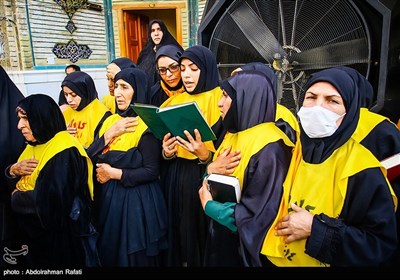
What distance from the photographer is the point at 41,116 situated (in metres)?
1.66

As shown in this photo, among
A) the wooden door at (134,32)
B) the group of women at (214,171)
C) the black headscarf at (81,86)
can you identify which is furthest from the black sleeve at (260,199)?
the wooden door at (134,32)

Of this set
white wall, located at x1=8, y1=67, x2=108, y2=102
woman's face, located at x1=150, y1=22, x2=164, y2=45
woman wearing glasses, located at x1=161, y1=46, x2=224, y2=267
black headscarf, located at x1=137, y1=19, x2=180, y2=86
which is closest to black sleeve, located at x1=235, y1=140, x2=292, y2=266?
woman wearing glasses, located at x1=161, y1=46, x2=224, y2=267

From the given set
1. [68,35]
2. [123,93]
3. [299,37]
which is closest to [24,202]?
[123,93]

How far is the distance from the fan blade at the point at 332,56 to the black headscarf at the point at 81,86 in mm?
1516

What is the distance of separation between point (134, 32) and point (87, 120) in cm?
558

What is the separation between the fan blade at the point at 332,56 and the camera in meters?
2.02

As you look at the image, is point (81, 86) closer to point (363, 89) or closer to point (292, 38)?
point (292, 38)

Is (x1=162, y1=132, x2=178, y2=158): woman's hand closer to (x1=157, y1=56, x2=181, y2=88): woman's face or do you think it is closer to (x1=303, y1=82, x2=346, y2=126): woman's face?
(x1=157, y1=56, x2=181, y2=88): woman's face

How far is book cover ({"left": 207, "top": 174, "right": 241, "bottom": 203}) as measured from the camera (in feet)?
4.05

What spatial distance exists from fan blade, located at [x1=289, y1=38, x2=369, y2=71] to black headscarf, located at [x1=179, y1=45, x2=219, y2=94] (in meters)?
0.66

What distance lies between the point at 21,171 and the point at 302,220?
56.3 inches

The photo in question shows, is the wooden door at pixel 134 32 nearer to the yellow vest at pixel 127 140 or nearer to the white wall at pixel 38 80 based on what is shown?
the white wall at pixel 38 80

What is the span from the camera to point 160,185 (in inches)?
77.9

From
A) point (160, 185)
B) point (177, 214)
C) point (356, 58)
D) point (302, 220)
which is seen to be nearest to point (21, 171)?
point (160, 185)
